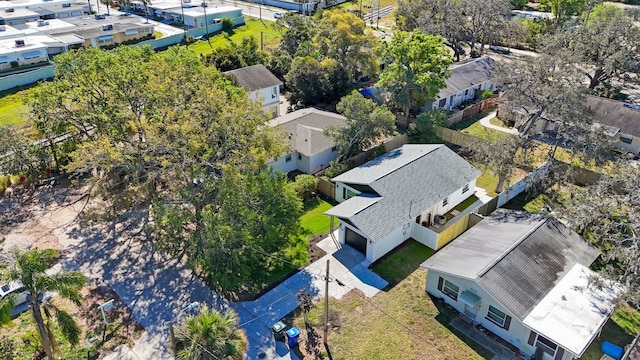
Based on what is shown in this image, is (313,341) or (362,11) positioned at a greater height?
(362,11)

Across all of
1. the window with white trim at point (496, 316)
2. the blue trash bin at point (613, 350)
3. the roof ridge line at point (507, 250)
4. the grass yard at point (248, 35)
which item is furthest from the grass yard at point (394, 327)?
the grass yard at point (248, 35)

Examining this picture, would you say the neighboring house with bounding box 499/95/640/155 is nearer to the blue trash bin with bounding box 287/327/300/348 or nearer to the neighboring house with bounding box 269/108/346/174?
the neighboring house with bounding box 269/108/346/174

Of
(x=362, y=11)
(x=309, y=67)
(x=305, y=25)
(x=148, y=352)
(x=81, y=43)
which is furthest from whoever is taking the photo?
(x=362, y=11)

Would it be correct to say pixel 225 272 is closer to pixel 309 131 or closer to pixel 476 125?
pixel 309 131

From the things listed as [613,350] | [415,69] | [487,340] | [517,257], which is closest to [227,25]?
[415,69]

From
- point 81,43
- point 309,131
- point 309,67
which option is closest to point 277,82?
point 309,67

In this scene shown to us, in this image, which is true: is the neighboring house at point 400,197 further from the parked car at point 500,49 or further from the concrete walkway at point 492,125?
the parked car at point 500,49

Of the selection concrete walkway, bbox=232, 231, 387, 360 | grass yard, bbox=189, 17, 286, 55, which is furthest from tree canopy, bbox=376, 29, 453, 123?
grass yard, bbox=189, 17, 286, 55
